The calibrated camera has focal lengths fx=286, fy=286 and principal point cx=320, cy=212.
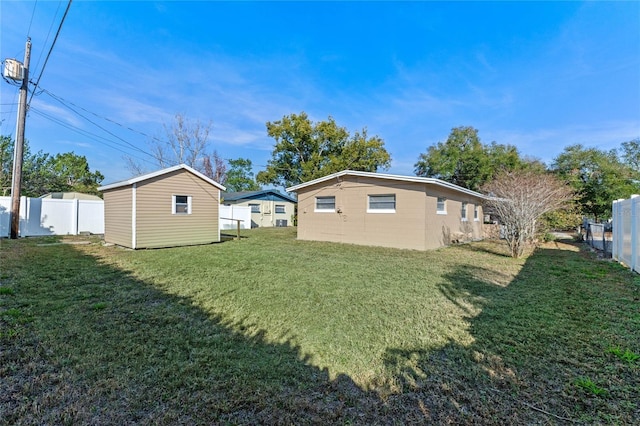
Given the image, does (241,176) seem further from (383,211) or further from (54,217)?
(383,211)

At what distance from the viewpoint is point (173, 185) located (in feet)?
35.3

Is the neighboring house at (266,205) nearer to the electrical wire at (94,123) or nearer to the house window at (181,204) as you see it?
the electrical wire at (94,123)

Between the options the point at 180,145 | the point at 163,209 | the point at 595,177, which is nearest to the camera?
A: the point at 163,209

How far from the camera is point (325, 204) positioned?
1350 cm

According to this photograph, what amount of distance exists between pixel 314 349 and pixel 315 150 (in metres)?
25.9

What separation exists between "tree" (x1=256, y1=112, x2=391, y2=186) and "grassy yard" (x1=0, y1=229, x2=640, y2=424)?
21961 millimetres

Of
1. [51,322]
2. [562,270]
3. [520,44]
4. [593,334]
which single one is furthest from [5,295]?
[520,44]

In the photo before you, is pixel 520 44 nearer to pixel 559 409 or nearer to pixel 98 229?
pixel 559 409

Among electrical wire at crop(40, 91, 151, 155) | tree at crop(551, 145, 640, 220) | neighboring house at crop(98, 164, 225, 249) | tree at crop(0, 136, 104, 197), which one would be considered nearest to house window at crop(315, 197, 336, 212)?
neighboring house at crop(98, 164, 225, 249)

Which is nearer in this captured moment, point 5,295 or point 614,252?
point 5,295

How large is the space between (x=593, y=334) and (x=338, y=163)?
2386cm

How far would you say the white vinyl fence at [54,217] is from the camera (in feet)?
43.2

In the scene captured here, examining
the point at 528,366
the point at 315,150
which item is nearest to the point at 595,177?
the point at 315,150

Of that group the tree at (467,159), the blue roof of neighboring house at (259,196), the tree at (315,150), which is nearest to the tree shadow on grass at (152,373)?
the blue roof of neighboring house at (259,196)
